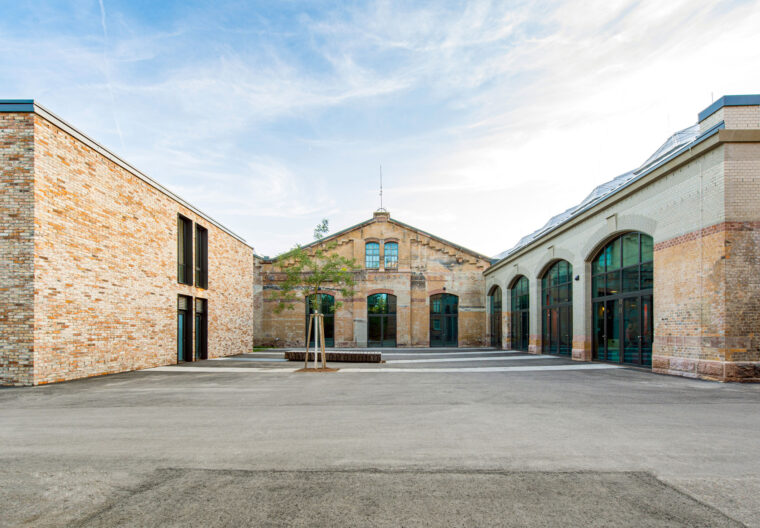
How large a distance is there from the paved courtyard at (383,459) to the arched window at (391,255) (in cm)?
2183

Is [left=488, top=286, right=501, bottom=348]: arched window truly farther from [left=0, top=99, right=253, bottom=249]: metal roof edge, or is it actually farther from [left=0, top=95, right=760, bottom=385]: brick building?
[left=0, top=99, right=253, bottom=249]: metal roof edge

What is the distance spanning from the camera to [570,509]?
324cm

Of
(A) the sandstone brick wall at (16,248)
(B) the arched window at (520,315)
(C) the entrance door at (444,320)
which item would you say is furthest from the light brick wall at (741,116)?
(C) the entrance door at (444,320)

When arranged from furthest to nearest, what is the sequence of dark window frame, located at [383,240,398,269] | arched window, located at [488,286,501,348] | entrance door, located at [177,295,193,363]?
dark window frame, located at [383,240,398,269]
arched window, located at [488,286,501,348]
entrance door, located at [177,295,193,363]

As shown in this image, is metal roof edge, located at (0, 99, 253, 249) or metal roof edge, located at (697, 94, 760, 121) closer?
metal roof edge, located at (0, 99, 253, 249)

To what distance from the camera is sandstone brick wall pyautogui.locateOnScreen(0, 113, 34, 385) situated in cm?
961

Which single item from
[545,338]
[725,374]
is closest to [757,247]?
[725,374]

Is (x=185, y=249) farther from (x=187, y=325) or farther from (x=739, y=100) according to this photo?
(x=739, y=100)

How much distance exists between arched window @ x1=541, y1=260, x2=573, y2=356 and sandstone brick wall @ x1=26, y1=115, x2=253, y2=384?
52.1 feet

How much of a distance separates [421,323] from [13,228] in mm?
23290

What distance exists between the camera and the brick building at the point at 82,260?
9.67m

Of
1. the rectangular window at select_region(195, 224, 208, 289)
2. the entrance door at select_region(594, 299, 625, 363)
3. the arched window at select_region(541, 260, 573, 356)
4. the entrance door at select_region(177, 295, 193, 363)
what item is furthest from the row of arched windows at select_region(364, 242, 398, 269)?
the entrance door at select_region(594, 299, 625, 363)

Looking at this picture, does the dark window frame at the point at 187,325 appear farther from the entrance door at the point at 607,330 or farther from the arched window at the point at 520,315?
the arched window at the point at 520,315

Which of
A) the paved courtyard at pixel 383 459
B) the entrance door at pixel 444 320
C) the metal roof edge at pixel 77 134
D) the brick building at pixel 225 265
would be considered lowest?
A: the entrance door at pixel 444 320
